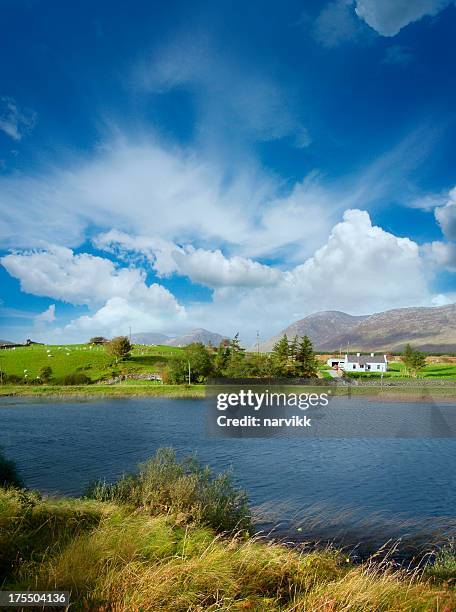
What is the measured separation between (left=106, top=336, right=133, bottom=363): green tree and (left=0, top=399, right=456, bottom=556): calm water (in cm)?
5476

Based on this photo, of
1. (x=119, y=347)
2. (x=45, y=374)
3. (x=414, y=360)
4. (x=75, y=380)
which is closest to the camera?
(x=75, y=380)

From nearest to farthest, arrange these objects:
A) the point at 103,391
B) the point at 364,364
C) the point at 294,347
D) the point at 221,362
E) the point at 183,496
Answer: the point at 183,496 → the point at 103,391 → the point at 294,347 → the point at 221,362 → the point at 364,364

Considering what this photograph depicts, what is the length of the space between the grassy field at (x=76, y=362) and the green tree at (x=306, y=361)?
114ft

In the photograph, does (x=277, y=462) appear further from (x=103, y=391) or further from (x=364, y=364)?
(x=364, y=364)

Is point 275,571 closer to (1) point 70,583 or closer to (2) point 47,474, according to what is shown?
(1) point 70,583

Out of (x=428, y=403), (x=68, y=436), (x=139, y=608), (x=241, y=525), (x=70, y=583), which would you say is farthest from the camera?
(x=428, y=403)

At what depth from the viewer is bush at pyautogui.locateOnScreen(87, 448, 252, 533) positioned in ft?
49.5

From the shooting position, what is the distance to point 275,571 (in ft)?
27.1

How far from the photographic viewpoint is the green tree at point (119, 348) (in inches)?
4405

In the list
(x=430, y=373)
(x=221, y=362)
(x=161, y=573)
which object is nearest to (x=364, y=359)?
(x=430, y=373)

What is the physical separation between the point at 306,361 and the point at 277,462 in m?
72.4

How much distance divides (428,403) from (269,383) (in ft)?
112

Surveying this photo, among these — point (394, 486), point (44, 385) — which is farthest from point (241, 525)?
point (44, 385)

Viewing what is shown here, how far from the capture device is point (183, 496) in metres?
15.6
